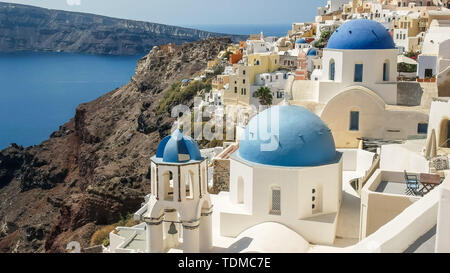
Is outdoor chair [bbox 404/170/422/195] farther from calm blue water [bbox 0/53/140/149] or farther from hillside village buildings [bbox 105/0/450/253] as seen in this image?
calm blue water [bbox 0/53/140/149]

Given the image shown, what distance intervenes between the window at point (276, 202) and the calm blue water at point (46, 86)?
238 feet

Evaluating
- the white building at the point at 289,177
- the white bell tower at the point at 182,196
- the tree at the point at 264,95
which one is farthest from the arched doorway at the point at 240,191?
the tree at the point at 264,95

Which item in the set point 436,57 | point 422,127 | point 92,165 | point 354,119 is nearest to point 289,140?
point 354,119

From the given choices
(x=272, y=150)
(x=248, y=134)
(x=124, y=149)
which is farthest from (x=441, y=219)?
(x=124, y=149)

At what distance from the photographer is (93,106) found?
3019 inches

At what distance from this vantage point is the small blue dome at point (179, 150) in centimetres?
1134

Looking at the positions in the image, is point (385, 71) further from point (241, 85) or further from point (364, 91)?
point (241, 85)

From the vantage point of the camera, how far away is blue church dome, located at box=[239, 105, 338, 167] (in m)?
12.1

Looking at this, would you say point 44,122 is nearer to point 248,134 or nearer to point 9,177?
point 9,177

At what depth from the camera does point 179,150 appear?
11.4 m

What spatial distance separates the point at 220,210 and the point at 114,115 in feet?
196
